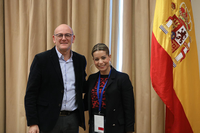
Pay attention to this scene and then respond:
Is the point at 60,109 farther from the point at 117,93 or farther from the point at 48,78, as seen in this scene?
the point at 117,93

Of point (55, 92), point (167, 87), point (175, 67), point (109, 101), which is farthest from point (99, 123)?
point (175, 67)

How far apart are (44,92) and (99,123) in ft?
2.06

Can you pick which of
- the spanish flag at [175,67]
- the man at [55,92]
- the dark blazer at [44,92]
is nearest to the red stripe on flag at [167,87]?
the spanish flag at [175,67]

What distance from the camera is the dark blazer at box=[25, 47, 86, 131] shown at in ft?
Result: 5.33

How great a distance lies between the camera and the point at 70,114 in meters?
1.76

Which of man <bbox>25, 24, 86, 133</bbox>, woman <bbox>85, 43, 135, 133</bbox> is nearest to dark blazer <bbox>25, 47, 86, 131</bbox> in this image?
man <bbox>25, 24, 86, 133</bbox>

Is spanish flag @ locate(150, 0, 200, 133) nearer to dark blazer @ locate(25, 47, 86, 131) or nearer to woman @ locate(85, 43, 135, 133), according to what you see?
woman @ locate(85, 43, 135, 133)

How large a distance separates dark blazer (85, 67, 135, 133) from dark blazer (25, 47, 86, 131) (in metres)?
0.36

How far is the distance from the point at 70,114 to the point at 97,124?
1.01 ft

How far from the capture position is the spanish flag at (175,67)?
2.12 m

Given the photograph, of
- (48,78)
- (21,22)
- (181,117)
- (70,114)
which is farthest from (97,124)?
(21,22)

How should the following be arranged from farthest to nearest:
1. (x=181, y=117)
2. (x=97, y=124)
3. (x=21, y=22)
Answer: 1. (x=21, y=22)
2. (x=181, y=117)
3. (x=97, y=124)

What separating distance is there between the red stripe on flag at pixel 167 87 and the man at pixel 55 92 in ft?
3.31

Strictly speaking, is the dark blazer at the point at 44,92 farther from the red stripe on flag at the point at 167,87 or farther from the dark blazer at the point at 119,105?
the red stripe on flag at the point at 167,87
